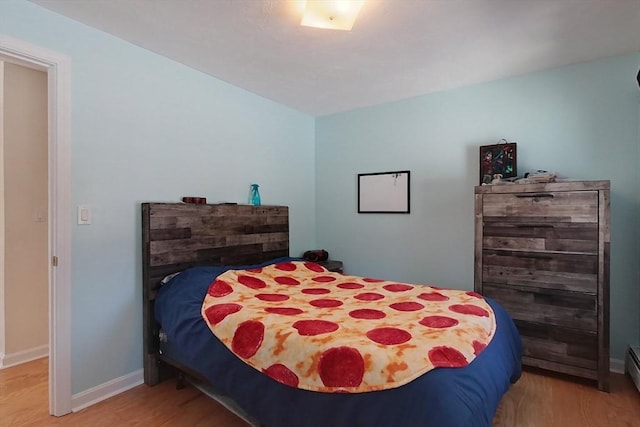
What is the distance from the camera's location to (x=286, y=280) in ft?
8.87

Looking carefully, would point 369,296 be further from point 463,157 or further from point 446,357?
point 463,157

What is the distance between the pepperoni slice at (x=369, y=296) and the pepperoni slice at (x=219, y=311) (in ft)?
2.52

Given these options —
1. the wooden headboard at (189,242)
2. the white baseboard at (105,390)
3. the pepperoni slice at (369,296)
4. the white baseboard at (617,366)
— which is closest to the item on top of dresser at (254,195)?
the wooden headboard at (189,242)

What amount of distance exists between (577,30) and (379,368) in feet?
8.08

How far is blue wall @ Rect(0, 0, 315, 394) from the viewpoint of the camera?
211 centimetres

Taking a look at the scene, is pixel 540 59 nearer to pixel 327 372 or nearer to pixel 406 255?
pixel 406 255

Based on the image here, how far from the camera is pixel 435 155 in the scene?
334 cm

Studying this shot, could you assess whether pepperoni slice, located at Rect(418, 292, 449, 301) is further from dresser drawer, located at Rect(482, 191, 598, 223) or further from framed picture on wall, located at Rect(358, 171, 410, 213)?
framed picture on wall, located at Rect(358, 171, 410, 213)

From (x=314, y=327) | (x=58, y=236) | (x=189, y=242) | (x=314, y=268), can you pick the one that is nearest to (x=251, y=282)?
(x=189, y=242)

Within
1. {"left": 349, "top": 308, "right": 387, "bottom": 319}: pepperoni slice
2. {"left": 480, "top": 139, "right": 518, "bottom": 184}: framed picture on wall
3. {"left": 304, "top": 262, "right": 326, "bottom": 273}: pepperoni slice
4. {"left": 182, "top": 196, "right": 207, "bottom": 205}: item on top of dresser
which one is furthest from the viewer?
{"left": 304, "top": 262, "right": 326, "bottom": 273}: pepperoni slice

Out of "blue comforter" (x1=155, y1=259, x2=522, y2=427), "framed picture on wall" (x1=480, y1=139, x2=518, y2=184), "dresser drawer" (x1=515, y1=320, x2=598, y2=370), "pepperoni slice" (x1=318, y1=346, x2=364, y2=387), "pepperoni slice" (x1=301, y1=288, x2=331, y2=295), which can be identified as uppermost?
"framed picture on wall" (x1=480, y1=139, x2=518, y2=184)

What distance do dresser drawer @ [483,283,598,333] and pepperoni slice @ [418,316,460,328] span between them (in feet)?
3.81

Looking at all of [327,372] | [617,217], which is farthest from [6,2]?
[617,217]

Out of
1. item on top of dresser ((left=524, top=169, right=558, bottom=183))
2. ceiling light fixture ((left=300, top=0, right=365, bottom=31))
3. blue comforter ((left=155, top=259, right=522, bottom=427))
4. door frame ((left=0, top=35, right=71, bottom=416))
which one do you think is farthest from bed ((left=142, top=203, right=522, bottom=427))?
ceiling light fixture ((left=300, top=0, right=365, bottom=31))
